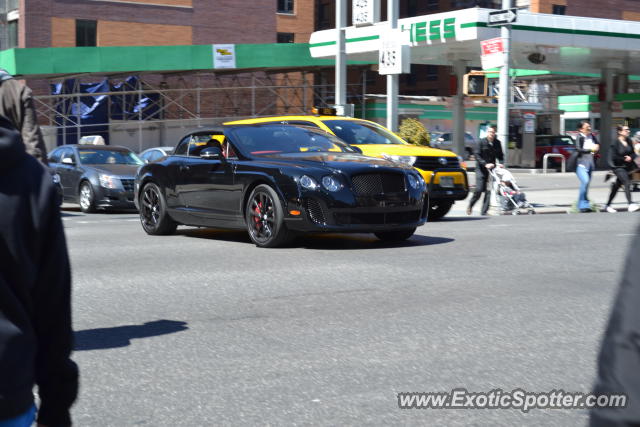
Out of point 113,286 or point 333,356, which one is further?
point 113,286

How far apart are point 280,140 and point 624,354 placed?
36.8 feet

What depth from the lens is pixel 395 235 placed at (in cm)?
1229

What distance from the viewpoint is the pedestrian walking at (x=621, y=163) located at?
19672mm

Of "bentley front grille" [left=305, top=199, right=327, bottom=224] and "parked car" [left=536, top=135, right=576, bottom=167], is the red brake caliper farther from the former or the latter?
"parked car" [left=536, top=135, right=576, bottom=167]

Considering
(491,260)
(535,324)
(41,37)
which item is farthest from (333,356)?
(41,37)

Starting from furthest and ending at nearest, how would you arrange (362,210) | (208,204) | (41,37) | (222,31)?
A: (222,31), (41,37), (208,204), (362,210)

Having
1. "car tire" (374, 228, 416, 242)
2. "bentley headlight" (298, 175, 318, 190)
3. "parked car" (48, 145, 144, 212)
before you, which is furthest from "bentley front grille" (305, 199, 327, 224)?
"parked car" (48, 145, 144, 212)

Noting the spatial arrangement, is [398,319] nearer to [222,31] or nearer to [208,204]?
[208,204]

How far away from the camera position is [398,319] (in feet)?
23.5

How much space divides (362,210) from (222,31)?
44.6m

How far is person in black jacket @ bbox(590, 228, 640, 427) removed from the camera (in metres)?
1.49

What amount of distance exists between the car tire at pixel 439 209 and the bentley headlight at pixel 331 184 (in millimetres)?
5427

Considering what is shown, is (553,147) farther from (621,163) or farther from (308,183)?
(308,183)

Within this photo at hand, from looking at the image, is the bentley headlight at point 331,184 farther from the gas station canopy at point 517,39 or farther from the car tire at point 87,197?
the gas station canopy at point 517,39
